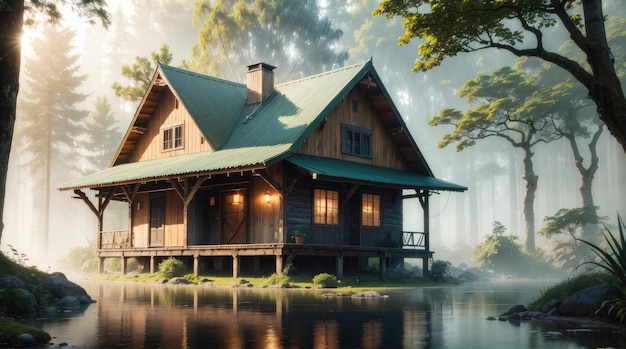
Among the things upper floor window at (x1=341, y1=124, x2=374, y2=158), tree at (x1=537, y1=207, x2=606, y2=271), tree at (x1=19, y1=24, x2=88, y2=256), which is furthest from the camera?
tree at (x1=19, y1=24, x2=88, y2=256)

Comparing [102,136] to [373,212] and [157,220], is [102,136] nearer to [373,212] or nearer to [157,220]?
[157,220]

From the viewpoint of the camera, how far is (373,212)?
31.5 meters

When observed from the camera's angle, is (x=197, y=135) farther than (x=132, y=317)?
Yes

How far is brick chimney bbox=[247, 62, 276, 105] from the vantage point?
32.8 m

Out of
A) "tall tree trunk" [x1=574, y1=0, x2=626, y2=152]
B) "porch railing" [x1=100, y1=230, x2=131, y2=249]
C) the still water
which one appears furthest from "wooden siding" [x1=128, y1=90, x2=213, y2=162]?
"tall tree trunk" [x1=574, y1=0, x2=626, y2=152]

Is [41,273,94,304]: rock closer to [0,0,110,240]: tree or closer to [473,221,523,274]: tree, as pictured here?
[0,0,110,240]: tree

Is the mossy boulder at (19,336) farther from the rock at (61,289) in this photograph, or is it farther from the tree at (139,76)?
the tree at (139,76)

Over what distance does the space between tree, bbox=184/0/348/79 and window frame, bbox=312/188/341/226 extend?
27.9m

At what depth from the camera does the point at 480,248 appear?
154 feet

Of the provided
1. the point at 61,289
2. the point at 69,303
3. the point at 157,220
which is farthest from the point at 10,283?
the point at 157,220

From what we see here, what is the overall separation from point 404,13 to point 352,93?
15.1 meters

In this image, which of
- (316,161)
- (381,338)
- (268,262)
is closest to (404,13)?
(381,338)

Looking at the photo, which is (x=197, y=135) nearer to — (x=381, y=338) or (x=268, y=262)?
(x=268, y=262)

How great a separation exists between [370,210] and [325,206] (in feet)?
11.0
